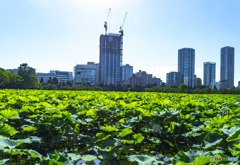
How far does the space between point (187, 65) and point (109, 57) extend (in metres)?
44.0

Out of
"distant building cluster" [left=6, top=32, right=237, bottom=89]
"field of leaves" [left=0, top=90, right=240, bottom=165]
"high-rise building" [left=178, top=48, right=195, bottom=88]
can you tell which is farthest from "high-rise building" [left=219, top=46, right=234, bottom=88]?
"field of leaves" [left=0, top=90, right=240, bottom=165]

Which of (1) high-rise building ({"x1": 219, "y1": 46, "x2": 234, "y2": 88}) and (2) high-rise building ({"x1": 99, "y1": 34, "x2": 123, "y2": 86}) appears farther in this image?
(1) high-rise building ({"x1": 219, "y1": 46, "x2": 234, "y2": 88})

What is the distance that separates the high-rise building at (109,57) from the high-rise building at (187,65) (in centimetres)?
3641

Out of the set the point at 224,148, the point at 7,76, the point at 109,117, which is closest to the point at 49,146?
the point at 109,117

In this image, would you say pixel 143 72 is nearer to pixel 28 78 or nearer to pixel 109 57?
pixel 109 57

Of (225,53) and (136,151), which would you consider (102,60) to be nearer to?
(225,53)

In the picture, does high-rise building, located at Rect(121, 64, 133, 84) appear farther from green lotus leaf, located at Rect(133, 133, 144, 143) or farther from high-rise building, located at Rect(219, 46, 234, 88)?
green lotus leaf, located at Rect(133, 133, 144, 143)

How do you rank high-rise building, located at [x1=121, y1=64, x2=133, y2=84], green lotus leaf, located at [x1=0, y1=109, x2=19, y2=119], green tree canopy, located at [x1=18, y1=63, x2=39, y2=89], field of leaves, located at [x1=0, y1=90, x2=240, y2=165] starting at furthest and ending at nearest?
high-rise building, located at [x1=121, y1=64, x2=133, y2=84] → green tree canopy, located at [x1=18, y1=63, x2=39, y2=89] → green lotus leaf, located at [x1=0, y1=109, x2=19, y2=119] → field of leaves, located at [x1=0, y1=90, x2=240, y2=165]

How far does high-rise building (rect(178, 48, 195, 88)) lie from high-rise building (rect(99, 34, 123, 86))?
3641cm

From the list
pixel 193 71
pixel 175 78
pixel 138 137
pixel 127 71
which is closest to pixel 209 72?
pixel 193 71

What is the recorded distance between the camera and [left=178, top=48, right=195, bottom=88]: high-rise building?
100625 millimetres

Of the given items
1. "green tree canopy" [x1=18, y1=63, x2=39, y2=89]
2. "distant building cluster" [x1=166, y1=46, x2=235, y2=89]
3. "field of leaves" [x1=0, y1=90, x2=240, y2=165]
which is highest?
"distant building cluster" [x1=166, y1=46, x2=235, y2=89]

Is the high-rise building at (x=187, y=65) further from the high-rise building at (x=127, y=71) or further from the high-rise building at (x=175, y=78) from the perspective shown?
A: the high-rise building at (x=127, y=71)

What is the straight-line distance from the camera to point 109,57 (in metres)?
108
